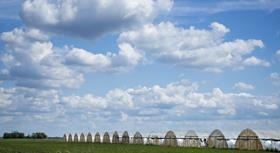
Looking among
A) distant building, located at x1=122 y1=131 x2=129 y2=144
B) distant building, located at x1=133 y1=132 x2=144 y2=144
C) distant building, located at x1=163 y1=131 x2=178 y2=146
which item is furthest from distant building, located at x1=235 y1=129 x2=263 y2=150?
distant building, located at x1=122 y1=131 x2=129 y2=144

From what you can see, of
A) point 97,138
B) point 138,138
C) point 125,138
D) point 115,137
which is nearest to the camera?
point 138,138

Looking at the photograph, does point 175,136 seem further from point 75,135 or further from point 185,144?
point 75,135

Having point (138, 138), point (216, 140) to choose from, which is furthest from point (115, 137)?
point (216, 140)

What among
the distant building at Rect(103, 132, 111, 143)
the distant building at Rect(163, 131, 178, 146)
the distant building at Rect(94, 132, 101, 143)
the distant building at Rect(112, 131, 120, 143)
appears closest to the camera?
the distant building at Rect(163, 131, 178, 146)

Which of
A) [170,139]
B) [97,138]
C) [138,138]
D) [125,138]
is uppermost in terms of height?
[170,139]

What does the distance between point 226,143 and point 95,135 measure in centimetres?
5743

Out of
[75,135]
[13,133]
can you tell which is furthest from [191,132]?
[13,133]

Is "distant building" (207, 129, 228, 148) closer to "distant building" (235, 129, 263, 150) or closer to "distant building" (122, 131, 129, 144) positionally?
"distant building" (235, 129, 263, 150)

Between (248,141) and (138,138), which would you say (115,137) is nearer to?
(138,138)

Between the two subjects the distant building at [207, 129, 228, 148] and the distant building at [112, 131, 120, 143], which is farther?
the distant building at [112, 131, 120, 143]

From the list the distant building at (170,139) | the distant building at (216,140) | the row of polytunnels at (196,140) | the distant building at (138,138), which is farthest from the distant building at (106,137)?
the distant building at (216,140)

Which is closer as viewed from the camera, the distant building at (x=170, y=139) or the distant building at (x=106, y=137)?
the distant building at (x=170, y=139)

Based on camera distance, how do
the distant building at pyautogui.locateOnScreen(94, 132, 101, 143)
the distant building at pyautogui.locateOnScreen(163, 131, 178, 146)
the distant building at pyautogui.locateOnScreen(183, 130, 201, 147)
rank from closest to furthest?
the distant building at pyautogui.locateOnScreen(183, 130, 201, 147) < the distant building at pyautogui.locateOnScreen(163, 131, 178, 146) < the distant building at pyautogui.locateOnScreen(94, 132, 101, 143)

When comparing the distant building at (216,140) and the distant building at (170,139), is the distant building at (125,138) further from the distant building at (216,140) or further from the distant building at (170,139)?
the distant building at (216,140)
